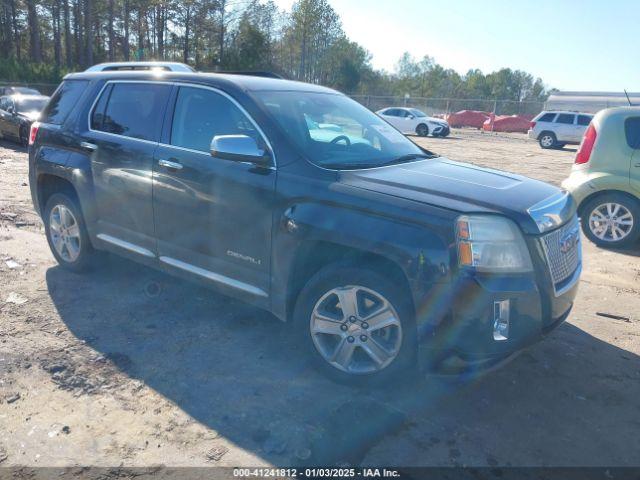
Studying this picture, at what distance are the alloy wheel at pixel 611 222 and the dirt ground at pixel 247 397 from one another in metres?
2.44

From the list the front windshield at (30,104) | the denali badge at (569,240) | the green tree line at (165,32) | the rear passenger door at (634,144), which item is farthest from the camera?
the green tree line at (165,32)

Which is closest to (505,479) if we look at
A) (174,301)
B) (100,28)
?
(174,301)

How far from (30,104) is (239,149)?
1531 centimetres

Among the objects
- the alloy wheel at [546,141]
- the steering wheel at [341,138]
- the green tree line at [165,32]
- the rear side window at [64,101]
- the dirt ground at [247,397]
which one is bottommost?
the dirt ground at [247,397]

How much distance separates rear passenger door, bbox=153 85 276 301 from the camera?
12.1 feet

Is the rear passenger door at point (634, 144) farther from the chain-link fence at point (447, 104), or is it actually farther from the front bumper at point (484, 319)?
the chain-link fence at point (447, 104)

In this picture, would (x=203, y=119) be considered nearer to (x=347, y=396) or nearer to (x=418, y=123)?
(x=347, y=396)

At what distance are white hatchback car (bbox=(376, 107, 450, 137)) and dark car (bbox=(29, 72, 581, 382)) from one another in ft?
86.3

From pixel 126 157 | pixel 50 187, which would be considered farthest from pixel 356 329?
pixel 50 187

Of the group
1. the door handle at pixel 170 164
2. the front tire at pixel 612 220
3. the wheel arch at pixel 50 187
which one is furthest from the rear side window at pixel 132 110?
the front tire at pixel 612 220

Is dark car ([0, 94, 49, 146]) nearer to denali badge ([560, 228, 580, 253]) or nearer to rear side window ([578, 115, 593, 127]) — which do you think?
denali badge ([560, 228, 580, 253])

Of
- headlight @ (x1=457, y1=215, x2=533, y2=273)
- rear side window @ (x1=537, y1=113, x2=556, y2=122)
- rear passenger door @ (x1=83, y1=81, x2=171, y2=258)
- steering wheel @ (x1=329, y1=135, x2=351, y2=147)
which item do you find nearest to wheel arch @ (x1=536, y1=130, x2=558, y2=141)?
rear side window @ (x1=537, y1=113, x2=556, y2=122)

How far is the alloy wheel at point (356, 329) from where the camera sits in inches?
129

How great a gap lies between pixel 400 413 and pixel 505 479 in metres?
0.71
